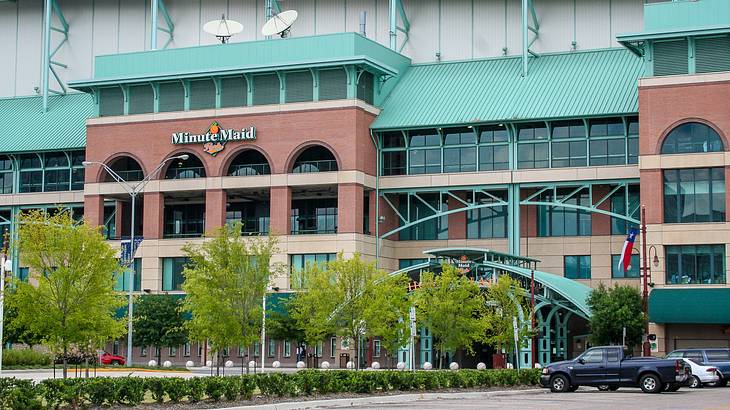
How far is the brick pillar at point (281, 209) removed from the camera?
79.9 meters

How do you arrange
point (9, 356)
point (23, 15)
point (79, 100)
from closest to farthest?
1. point (9, 356)
2. point (79, 100)
3. point (23, 15)

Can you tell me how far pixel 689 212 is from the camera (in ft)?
226

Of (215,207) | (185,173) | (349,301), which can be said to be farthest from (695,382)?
(185,173)

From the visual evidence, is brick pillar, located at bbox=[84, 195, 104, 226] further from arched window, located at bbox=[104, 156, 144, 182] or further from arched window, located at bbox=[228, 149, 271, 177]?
arched window, located at bbox=[228, 149, 271, 177]

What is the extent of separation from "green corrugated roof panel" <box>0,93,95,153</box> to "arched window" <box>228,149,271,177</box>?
488 inches

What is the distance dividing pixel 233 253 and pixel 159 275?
1444 inches

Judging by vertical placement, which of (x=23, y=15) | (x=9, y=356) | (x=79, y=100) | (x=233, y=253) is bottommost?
(x=9, y=356)

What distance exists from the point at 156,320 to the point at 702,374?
39.2 m

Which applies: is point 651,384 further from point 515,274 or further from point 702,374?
point 515,274

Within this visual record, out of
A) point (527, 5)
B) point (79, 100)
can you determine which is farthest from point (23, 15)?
point (527, 5)

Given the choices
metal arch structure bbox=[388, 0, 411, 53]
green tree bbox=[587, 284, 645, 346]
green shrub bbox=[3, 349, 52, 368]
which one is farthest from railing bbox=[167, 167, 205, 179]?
green tree bbox=[587, 284, 645, 346]

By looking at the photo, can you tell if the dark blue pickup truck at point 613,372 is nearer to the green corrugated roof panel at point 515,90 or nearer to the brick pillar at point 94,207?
the green corrugated roof panel at point 515,90

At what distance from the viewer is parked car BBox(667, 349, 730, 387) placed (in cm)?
5090

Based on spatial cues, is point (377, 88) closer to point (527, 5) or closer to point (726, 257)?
point (527, 5)
